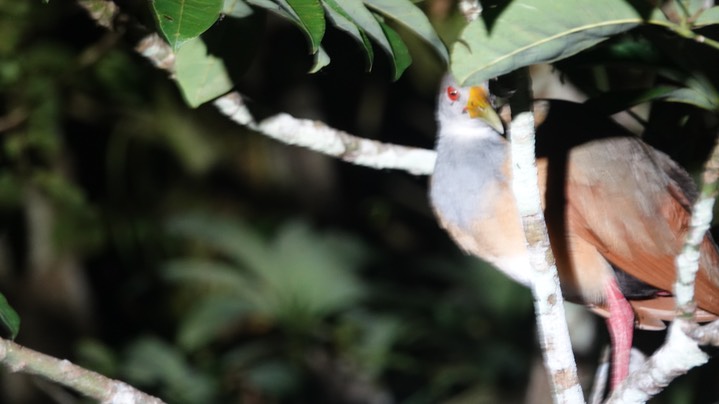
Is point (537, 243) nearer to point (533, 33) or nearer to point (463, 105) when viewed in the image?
point (533, 33)

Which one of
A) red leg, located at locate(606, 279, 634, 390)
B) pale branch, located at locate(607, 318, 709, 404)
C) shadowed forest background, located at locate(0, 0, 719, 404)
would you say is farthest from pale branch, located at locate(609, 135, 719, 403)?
shadowed forest background, located at locate(0, 0, 719, 404)

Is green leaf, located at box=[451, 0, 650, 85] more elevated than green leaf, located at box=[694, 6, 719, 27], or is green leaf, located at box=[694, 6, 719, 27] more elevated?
green leaf, located at box=[451, 0, 650, 85]

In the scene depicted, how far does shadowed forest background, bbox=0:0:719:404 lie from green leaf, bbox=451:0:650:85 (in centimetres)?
202

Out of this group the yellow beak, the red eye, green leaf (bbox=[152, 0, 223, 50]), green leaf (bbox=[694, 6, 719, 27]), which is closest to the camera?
green leaf (bbox=[152, 0, 223, 50])

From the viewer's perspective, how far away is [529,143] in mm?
1543

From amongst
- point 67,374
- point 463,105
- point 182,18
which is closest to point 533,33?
point 182,18

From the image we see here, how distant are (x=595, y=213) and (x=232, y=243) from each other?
2868 millimetres

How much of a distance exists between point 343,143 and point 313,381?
2411 millimetres

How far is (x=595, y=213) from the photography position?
223 cm

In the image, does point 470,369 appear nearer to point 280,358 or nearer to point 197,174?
point 280,358

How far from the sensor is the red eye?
8.31ft

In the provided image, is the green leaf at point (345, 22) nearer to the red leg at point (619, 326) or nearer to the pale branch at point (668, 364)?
the pale branch at point (668, 364)

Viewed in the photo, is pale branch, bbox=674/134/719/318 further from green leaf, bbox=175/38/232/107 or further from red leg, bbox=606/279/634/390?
green leaf, bbox=175/38/232/107

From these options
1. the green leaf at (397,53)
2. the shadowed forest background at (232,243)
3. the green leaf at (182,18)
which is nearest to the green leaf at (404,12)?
the green leaf at (397,53)
